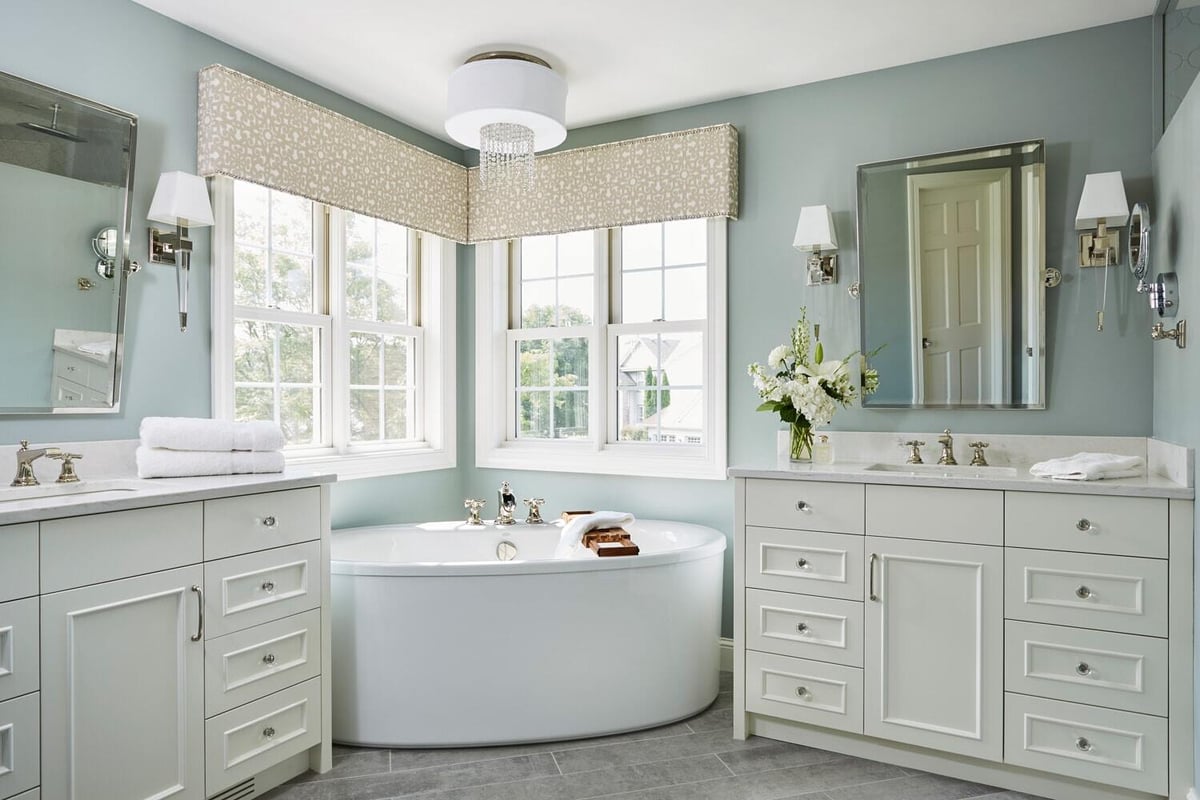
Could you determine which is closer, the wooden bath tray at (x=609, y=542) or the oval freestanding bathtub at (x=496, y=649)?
the oval freestanding bathtub at (x=496, y=649)

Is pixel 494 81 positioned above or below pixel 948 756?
above

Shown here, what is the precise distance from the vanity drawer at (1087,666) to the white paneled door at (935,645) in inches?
2.4

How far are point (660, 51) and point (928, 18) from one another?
36.1 inches

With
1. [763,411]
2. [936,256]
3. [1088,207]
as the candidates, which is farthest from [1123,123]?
[763,411]

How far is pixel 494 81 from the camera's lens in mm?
2760

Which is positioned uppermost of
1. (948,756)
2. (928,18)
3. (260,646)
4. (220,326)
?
(928,18)

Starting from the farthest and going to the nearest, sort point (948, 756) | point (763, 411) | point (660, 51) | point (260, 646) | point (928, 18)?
point (763, 411), point (660, 51), point (928, 18), point (948, 756), point (260, 646)

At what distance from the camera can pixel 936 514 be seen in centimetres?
242

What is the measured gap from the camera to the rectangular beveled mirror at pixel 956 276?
2.77m

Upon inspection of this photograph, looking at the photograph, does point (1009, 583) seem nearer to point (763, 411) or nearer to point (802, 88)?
point (763, 411)

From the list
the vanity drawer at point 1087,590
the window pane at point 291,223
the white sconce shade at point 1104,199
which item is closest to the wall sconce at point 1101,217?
the white sconce shade at point 1104,199

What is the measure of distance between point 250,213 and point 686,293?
72.5 inches

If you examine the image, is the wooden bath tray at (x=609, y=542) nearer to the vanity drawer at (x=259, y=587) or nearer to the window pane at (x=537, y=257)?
the vanity drawer at (x=259, y=587)

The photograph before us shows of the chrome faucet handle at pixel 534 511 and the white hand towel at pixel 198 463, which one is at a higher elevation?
the white hand towel at pixel 198 463
